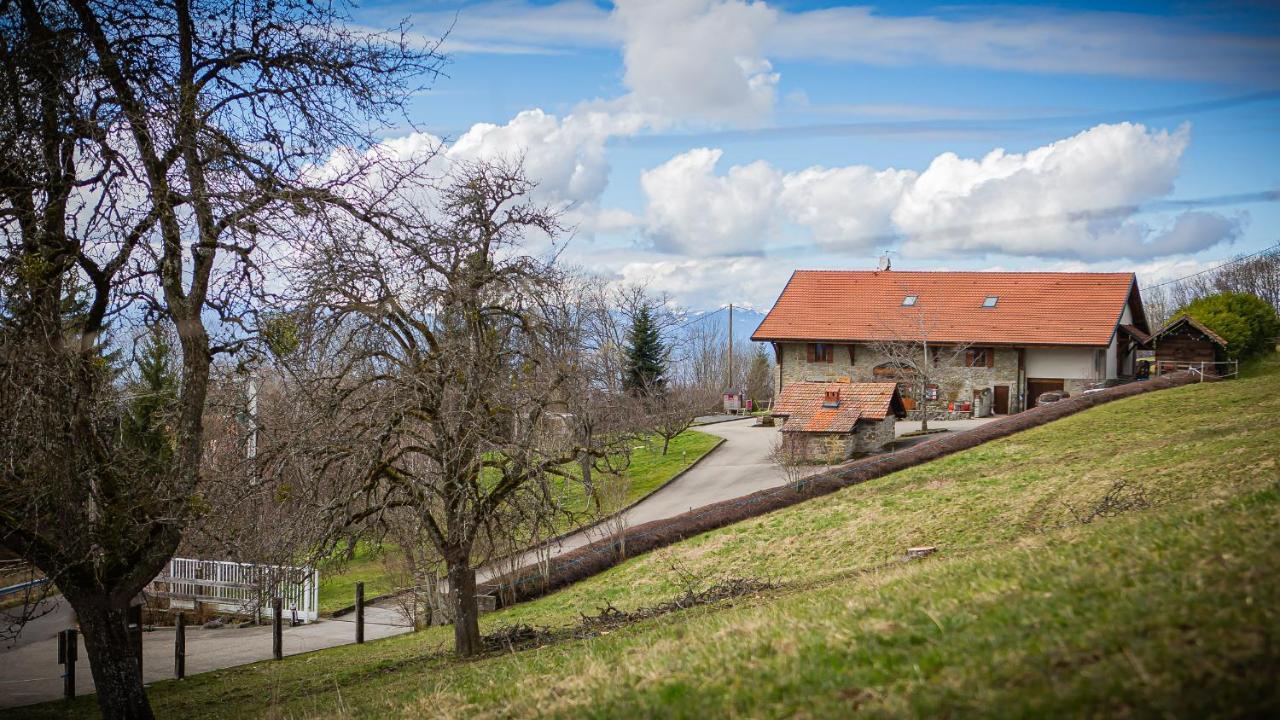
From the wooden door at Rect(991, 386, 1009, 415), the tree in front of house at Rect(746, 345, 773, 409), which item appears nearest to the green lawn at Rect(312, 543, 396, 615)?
the wooden door at Rect(991, 386, 1009, 415)

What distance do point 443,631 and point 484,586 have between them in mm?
2921

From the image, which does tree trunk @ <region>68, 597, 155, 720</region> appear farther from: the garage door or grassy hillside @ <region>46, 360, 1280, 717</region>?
the garage door

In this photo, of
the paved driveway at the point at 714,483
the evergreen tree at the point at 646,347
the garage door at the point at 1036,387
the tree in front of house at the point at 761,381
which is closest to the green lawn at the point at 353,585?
the paved driveway at the point at 714,483

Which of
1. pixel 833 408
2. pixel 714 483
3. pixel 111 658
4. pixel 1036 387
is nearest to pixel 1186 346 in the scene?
pixel 1036 387

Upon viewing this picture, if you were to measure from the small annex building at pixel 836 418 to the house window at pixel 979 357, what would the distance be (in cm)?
1091

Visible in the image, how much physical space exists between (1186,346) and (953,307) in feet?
35.3

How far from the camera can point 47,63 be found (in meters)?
7.80

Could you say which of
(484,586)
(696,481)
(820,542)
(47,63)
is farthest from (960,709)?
(696,481)

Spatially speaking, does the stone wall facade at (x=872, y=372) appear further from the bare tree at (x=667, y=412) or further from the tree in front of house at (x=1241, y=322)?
the tree in front of house at (x=1241, y=322)

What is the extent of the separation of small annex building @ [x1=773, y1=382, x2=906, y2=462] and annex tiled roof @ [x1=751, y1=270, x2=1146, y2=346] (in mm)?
10950

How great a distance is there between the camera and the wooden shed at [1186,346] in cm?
4209

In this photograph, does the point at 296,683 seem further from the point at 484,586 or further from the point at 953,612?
the point at 953,612

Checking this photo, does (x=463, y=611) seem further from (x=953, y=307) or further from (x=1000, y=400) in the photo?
(x=953, y=307)

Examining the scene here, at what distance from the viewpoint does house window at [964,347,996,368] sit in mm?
45406
